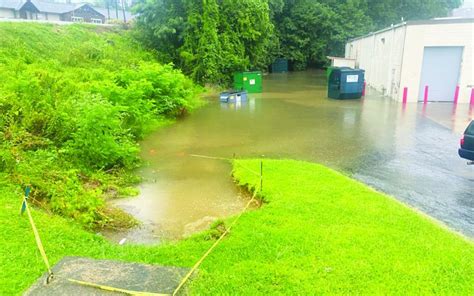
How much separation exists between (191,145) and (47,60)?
8.56m

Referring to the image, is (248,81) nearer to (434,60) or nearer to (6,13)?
(434,60)

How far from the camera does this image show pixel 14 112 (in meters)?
8.20

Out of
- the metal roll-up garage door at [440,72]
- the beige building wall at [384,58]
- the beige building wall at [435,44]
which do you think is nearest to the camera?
the beige building wall at [435,44]

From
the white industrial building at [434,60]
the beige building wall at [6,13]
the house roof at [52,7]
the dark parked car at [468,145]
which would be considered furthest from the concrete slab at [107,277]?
the house roof at [52,7]

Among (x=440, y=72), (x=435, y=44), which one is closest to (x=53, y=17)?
(x=435, y=44)

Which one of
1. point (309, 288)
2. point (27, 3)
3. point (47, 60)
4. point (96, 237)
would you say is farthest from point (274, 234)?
point (27, 3)

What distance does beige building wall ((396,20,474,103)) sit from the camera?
60.4ft

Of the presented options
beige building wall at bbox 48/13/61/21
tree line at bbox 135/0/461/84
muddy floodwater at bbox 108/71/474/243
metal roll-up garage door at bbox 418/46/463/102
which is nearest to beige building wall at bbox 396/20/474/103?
metal roll-up garage door at bbox 418/46/463/102

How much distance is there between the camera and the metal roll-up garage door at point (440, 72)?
18969 mm

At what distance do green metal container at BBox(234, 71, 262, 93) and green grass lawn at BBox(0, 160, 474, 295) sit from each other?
16.9 m

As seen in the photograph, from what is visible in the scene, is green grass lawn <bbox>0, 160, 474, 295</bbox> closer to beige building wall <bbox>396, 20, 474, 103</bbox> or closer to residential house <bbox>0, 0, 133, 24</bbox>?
beige building wall <bbox>396, 20, 474, 103</bbox>

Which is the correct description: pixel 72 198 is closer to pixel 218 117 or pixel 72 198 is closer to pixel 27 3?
pixel 218 117

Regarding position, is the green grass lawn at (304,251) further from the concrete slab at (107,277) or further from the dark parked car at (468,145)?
the dark parked car at (468,145)

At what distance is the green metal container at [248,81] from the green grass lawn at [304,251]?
55.3 feet
